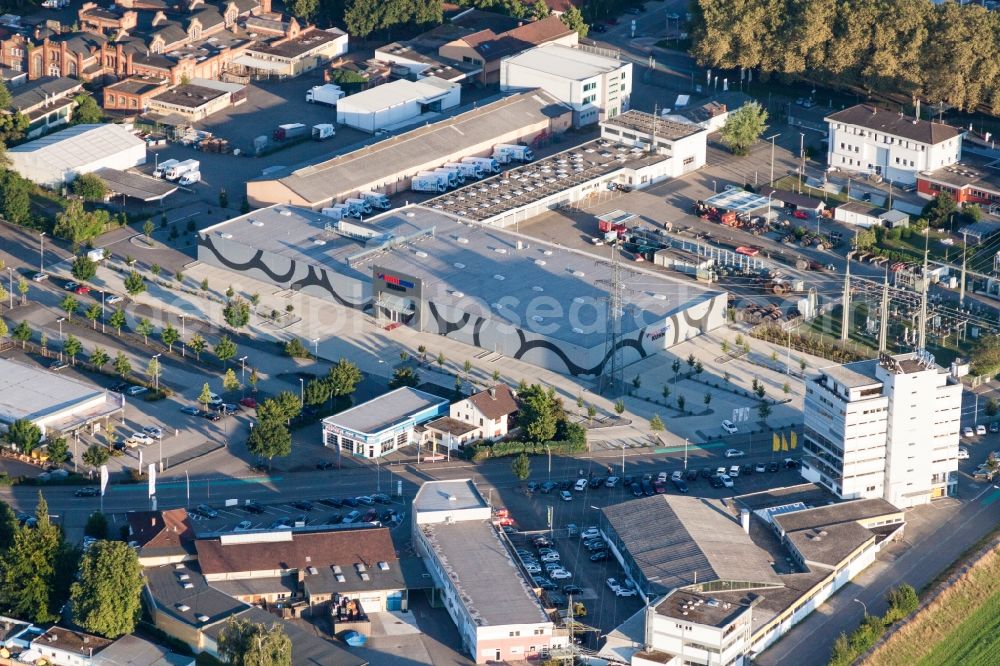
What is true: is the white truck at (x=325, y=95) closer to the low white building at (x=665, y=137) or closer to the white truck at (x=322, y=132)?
the white truck at (x=322, y=132)

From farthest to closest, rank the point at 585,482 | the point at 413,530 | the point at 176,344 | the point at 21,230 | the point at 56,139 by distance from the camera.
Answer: the point at 56,139, the point at 21,230, the point at 176,344, the point at 585,482, the point at 413,530

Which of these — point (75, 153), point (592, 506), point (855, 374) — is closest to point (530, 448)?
point (592, 506)

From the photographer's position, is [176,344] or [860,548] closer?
[860,548]

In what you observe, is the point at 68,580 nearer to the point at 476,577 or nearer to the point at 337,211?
the point at 476,577

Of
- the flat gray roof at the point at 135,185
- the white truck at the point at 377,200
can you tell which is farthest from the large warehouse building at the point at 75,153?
the white truck at the point at 377,200

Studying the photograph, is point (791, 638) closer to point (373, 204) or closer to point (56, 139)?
point (373, 204)

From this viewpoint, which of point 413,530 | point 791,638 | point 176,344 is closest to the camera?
point 791,638

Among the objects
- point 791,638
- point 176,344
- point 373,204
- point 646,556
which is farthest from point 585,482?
point 373,204

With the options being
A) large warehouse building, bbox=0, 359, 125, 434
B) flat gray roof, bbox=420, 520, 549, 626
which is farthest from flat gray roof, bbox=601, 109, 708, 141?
flat gray roof, bbox=420, 520, 549, 626
